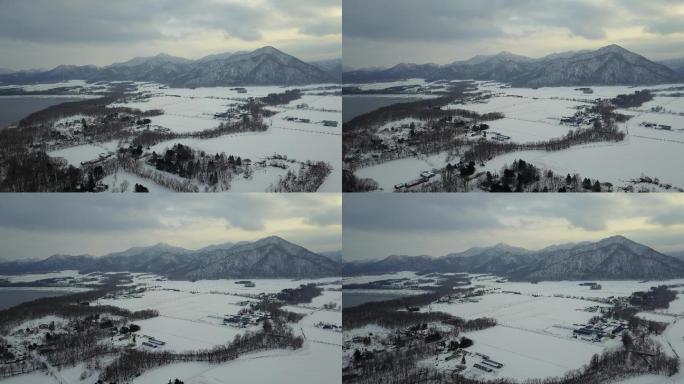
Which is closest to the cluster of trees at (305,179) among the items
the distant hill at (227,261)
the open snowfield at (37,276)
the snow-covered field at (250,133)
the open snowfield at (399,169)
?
the snow-covered field at (250,133)

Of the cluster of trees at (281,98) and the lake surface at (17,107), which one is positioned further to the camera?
the cluster of trees at (281,98)

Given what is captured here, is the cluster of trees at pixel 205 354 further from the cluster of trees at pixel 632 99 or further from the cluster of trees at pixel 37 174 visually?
the cluster of trees at pixel 632 99

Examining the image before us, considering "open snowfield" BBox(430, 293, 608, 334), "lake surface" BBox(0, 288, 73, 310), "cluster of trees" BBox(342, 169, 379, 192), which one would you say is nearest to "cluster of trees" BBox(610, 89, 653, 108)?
"open snowfield" BBox(430, 293, 608, 334)

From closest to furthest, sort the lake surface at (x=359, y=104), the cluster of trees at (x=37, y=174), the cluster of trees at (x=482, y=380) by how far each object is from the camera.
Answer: the cluster of trees at (x=482, y=380)
the cluster of trees at (x=37, y=174)
the lake surface at (x=359, y=104)

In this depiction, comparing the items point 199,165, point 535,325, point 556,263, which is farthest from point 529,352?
point 199,165

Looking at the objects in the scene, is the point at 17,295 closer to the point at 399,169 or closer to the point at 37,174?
the point at 37,174

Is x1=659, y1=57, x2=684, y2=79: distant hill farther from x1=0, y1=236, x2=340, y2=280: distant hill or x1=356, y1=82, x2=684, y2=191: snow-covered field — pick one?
x1=0, y1=236, x2=340, y2=280: distant hill
